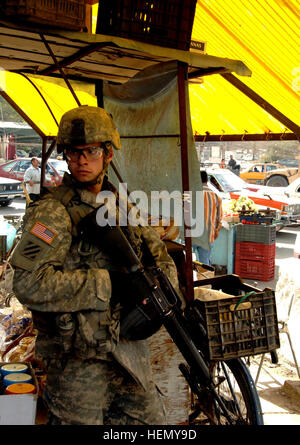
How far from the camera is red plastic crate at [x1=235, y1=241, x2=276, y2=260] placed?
9.09 metres

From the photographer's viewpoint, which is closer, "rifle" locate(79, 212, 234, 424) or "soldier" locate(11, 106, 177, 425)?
"soldier" locate(11, 106, 177, 425)

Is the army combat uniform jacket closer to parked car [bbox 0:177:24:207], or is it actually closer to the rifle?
the rifle

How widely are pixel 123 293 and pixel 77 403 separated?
0.55 metres

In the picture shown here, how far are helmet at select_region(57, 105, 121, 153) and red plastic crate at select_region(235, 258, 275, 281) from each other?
23.0ft

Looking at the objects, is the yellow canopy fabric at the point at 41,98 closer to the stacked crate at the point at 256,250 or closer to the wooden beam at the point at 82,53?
the wooden beam at the point at 82,53

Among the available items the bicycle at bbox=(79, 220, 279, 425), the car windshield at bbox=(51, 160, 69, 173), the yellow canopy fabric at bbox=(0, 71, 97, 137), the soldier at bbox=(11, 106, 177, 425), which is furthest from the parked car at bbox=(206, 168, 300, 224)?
the soldier at bbox=(11, 106, 177, 425)

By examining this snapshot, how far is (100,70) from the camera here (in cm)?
424

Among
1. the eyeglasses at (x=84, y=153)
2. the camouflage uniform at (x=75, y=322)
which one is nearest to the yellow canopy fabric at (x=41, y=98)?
the eyeglasses at (x=84, y=153)

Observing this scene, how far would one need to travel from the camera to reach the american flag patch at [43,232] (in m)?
2.29

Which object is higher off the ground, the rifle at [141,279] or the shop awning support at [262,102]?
the shop awning support at [262,102]

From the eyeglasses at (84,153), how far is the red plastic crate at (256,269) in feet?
23.2

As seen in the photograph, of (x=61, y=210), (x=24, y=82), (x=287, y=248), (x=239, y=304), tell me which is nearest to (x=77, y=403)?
(x=61, y=210)

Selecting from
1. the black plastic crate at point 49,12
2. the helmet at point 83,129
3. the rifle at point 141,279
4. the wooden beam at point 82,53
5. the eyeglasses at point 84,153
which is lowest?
the rifle at point 141,279
